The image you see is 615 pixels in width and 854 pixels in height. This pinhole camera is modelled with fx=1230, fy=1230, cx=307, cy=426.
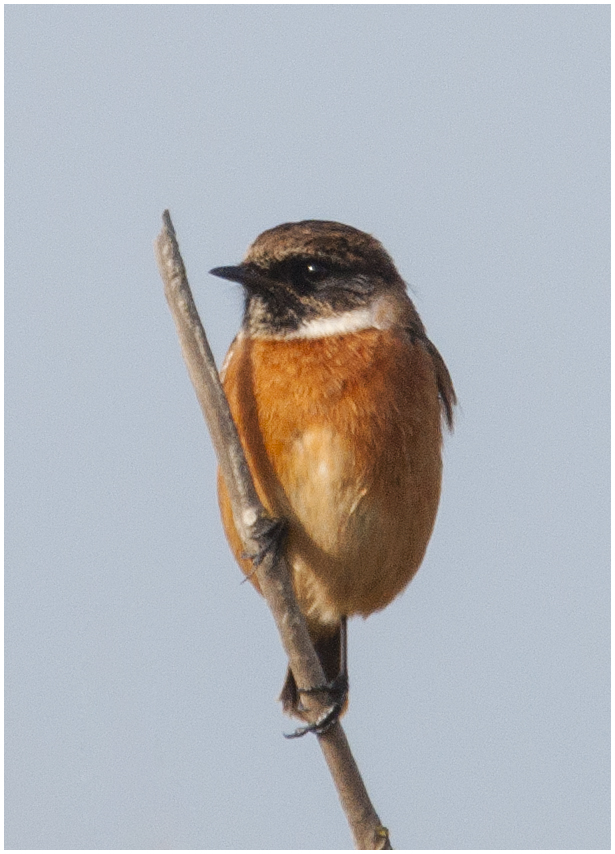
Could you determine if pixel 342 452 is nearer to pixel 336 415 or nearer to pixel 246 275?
pixel 336 415

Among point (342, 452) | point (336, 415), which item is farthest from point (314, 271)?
point (342, 452)

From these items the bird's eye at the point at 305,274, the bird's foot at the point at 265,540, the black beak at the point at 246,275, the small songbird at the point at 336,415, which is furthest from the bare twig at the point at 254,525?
the bird's eye at the point at 305,274

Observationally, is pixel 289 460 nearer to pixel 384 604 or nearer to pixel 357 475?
pixel 357 475

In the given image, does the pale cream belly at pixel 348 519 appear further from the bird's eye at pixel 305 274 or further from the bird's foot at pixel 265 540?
the bird's eye at pixel 305 274

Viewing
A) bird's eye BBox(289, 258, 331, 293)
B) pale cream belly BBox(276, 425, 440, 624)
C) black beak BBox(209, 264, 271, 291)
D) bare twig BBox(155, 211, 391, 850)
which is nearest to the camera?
bare twig BBox(155, 211, 391, 850)

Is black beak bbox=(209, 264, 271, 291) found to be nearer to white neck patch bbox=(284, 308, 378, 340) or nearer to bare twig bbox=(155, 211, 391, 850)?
white neck patch bbox=(284, 308, 378, 340)

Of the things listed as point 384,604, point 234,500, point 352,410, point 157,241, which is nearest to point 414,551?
point 384,604

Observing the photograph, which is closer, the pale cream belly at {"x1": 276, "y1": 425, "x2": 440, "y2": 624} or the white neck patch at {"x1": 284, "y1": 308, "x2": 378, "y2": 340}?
the pale cream belly at {"x1": 276, "y1": 425, "x2": 440, "y2": 624}

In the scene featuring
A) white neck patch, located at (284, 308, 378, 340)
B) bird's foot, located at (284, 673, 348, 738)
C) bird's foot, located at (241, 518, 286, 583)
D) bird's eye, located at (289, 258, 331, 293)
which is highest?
bird's eye, located at (289, 258, 331, 293)

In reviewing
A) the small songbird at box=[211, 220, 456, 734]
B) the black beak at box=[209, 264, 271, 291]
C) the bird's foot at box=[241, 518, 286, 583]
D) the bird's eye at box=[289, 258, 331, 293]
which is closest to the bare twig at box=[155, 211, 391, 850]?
the bird's foot at box=[241, 518, 286, 583]
